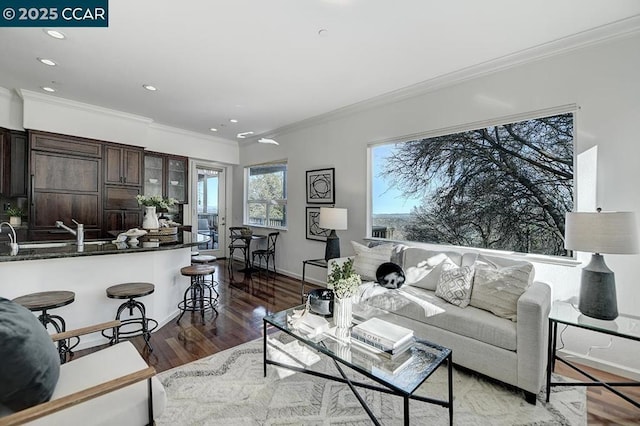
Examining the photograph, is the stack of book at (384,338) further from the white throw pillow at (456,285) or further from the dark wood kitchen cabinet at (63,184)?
the dark wood kitchen cabinet at (63,184)

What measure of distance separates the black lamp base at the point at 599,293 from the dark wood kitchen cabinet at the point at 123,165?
604cm

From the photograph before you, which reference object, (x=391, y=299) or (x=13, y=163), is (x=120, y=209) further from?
(x=391, y=299)

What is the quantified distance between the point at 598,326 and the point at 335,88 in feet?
11.2

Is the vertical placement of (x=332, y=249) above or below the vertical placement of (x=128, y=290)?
above

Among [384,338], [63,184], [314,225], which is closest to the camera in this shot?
[384,338]

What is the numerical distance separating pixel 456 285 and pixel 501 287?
0.36 metres

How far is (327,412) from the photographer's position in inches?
75.2

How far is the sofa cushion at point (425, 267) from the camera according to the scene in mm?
2975

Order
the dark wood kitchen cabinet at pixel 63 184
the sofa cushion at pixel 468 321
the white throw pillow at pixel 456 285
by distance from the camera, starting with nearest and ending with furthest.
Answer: the sofa cushion at pixel 468 321 → the white throw pillow at pixel 456 285 → the dark wood kitchen cabinet at pixel 63 184

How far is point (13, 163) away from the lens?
408cm

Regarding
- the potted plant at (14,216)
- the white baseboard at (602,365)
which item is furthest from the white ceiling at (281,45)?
the white baseboard at (602,365)

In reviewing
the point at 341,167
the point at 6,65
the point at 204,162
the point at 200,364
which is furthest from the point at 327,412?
the point at 204,162

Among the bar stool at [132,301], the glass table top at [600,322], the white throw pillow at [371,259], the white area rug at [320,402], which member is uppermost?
the white throw pillow at [371,259]

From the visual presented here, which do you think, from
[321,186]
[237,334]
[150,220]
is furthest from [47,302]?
[321,186]
